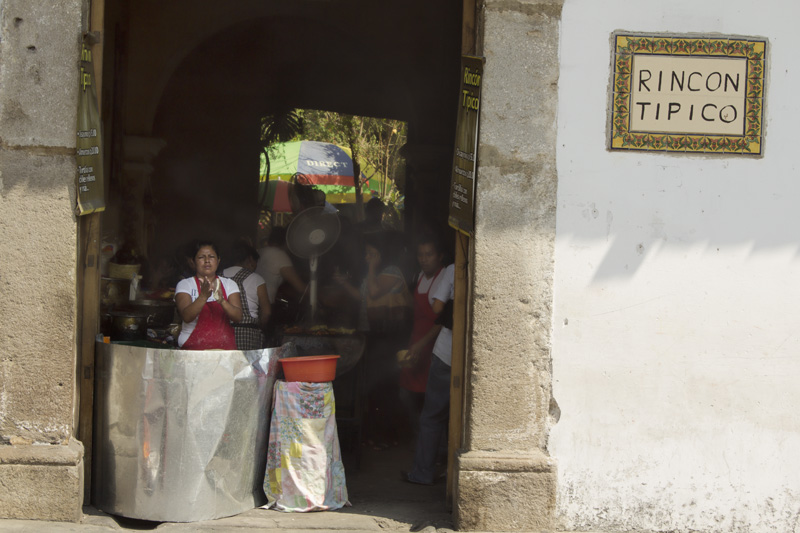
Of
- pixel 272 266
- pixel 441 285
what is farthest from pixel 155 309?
pixel 441 285

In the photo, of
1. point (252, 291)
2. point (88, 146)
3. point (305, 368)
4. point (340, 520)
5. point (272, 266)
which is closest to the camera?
point (88, 146)

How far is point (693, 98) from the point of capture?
163 inches

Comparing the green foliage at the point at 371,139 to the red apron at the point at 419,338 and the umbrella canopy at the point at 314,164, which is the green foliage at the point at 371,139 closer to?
the umbrella canopy at the point at 314,164

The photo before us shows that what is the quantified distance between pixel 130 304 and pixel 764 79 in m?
4.09

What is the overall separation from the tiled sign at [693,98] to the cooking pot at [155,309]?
314cm

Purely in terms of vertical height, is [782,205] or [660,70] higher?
[660,70]

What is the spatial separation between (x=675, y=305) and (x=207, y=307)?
2.52m

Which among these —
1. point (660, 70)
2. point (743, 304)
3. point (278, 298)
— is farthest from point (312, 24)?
point (743, 304)

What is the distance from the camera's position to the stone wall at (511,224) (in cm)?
412

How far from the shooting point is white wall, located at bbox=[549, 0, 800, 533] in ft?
13.6

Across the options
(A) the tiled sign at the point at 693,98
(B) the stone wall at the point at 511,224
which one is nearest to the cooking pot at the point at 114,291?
(B) the stone wall at the point at 511,224

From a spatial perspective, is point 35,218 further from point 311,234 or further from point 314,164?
point 314,164

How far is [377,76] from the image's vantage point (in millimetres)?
9938

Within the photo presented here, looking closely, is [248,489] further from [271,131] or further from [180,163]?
[271,131]
